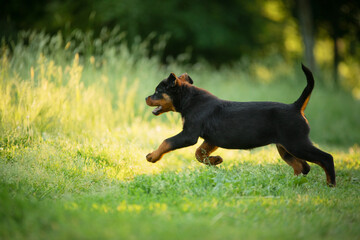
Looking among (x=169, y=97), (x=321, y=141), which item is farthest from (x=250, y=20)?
(x=169, y=97)

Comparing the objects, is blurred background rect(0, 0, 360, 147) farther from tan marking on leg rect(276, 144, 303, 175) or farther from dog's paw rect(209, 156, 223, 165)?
tan marking on leg rect(276, 144, 303, 175)

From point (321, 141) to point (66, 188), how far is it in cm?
840

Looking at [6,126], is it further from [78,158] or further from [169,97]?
[169,97]

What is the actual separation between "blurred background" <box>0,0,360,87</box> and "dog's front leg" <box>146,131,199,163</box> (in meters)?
10.2

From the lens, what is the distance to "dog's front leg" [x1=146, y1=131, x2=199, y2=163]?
448cm

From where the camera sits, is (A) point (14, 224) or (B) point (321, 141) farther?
(B) point (321, 141)

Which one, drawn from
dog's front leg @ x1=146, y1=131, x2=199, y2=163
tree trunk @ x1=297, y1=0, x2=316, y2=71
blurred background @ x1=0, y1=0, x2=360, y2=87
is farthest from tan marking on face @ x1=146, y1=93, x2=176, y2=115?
tree trunk @ x1=297, y1=0, x2=316, y2=71

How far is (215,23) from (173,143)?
42.3 ft

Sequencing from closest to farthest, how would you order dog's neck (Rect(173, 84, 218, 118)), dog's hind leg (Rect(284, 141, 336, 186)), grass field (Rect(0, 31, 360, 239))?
1. grass field (Rect(0, 31, 360, 239))
2. dog's hind leg (Rect(284, 141, 336, 186))
3. dog's neck (Rect(173, 84, 218, 118))

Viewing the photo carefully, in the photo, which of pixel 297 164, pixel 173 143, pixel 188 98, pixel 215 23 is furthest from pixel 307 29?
pixel 173 143

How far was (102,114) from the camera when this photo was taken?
7289 mm

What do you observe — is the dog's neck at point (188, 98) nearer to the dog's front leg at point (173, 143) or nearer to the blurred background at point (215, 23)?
the dog's front leg at point (173, 143)

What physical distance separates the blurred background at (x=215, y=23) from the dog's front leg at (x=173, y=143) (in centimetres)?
1020

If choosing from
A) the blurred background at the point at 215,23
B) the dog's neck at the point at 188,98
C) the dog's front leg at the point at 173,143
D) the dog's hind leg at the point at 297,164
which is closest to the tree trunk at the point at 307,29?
the blurred background at the point at 215,23
